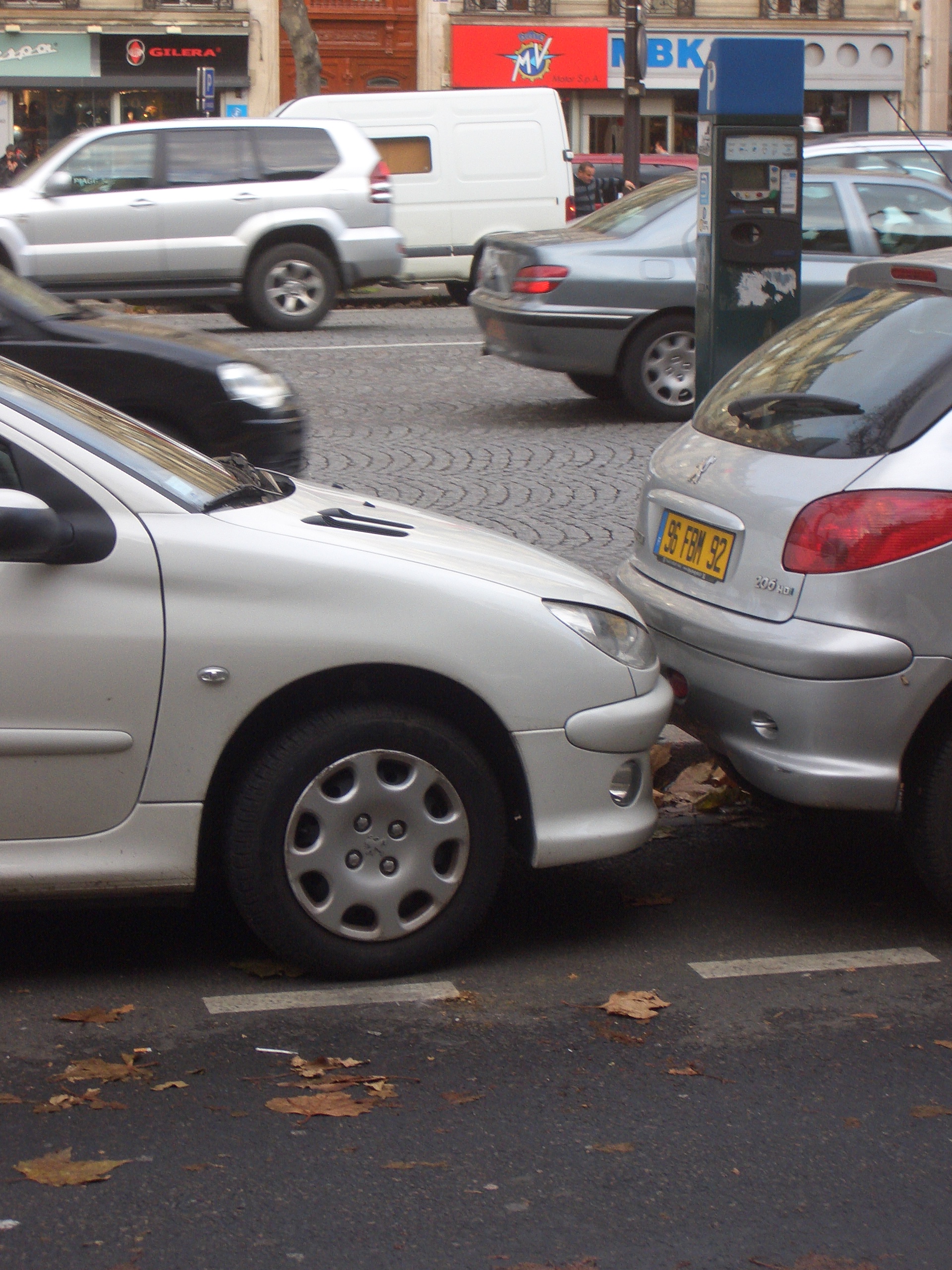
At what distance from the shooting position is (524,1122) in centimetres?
335

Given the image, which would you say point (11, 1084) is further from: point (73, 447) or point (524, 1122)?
point (73, 447)

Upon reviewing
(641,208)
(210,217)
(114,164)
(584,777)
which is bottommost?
(584,777)

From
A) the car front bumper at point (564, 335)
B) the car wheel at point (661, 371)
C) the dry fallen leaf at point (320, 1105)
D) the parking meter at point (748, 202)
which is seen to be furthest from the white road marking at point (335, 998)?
the car wheel at point (661, 371)

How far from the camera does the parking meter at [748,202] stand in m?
7.18

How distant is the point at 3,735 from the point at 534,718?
120cm

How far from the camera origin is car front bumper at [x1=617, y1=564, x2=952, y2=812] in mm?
4125

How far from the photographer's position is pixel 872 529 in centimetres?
414

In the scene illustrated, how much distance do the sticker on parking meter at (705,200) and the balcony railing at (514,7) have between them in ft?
107

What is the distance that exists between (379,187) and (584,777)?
1402 cm

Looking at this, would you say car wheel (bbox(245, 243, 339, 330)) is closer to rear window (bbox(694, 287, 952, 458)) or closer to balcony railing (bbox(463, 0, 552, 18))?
rear window (bbox(694, 287, 952, 458))

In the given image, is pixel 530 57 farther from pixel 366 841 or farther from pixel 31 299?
pixel 366 841

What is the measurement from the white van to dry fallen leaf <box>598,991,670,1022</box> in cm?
1730

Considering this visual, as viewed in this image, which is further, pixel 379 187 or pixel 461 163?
pixel 461 163

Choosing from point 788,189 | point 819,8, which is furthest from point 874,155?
point 819,8
